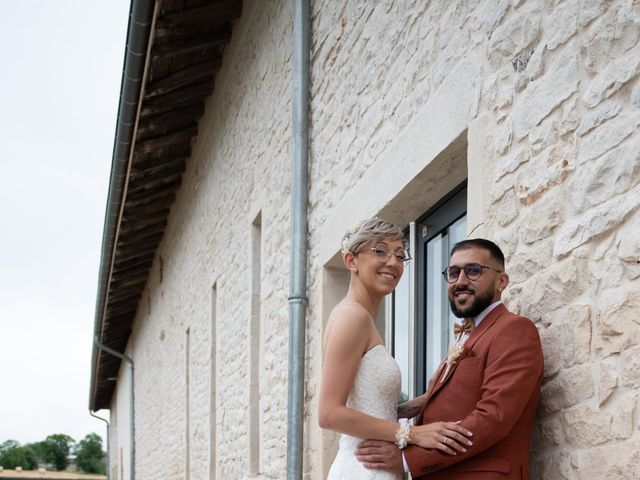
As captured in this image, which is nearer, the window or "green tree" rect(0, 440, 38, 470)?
the window

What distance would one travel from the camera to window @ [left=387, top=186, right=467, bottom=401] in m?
4.48

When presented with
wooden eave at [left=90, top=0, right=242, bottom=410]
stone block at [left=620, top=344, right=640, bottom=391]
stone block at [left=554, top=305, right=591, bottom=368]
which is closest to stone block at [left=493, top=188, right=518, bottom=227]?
A: stone block at [left=554, top=305, right=591, bottom=368]

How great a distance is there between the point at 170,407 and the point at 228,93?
18.9 ft

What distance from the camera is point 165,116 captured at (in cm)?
961

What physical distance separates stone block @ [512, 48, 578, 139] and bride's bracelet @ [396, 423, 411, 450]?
3.48 feet

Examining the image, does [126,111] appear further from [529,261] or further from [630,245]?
[630,245]

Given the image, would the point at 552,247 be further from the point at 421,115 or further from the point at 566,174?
the point at 421,115

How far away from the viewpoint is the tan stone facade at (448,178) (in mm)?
2795

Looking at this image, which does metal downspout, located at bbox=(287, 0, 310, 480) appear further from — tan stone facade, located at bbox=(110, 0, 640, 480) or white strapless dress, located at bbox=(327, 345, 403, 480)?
white strapless dress, located at bbox=(327, 345, 403, 480)

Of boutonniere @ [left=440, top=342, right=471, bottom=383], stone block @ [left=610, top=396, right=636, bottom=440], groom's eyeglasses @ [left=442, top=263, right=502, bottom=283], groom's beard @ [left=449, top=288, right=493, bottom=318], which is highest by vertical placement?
groom's eyeglasses @ [left=442, top=263, right=502, bottom=283]

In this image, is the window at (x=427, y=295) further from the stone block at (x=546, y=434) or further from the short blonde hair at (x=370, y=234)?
the stone block at (x=546, y=434)

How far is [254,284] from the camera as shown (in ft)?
24.9

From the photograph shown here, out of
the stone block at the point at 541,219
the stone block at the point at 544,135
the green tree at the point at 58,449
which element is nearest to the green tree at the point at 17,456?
the green tree at the point at 58,449

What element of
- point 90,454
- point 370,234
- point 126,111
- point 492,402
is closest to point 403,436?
point 492,402
